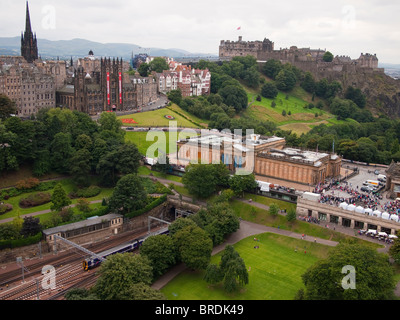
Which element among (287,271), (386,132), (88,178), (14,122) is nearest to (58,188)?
(88,178)

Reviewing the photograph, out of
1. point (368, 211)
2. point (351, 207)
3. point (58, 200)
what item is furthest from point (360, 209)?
point (58, 200)

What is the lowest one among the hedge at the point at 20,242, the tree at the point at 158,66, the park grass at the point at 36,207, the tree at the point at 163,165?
the hedge at the point at 20,242

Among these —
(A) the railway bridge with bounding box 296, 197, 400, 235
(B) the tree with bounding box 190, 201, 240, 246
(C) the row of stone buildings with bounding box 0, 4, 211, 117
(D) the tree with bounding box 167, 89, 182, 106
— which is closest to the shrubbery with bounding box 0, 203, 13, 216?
(B) the tree with bounding box 190, 201, 240, 246

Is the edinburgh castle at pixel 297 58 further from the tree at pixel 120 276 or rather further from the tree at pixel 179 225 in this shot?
the tree at pixel 120 276

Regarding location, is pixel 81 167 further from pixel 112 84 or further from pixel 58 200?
pixel 112 84

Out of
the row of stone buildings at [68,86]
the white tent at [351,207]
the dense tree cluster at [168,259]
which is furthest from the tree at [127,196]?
the row of stone buildings at [68,86]

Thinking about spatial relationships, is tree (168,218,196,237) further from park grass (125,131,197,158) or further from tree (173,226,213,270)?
park grass (125,131,197,158)

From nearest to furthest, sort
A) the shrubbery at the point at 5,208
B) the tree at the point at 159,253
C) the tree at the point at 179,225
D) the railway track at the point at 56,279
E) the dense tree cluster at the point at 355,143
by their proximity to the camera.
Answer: the railway track at the point at 56,279, the tree at the point at 159,253, the tree at the point at 179,225, the shrubbery at the point at 5,208, the dense tree cluster at the point at 355,143
